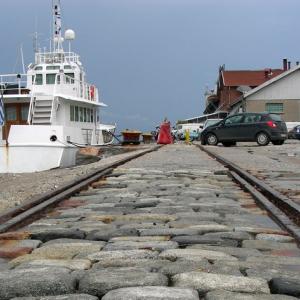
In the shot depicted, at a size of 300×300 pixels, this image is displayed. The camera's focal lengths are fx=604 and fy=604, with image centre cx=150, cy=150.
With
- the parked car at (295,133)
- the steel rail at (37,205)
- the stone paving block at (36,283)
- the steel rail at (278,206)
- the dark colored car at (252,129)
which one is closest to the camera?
the stone paving block at (36,283)

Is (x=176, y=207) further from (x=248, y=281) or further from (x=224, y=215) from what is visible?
(x=248, y=281)

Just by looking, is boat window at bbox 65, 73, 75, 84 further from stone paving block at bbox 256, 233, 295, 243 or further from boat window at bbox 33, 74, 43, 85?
stone paving block at bbox 256, 233, 295, 243

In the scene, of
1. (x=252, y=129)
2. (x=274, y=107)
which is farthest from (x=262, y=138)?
(x=274, y=107)

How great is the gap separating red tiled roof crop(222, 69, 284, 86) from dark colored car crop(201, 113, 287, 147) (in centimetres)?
4099

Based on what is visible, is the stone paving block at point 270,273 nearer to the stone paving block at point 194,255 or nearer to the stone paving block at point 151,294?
the stone paving block at point 194,255

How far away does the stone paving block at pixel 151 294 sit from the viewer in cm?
352

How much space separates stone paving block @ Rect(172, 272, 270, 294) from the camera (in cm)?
380

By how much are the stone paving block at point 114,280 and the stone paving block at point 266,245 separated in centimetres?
142

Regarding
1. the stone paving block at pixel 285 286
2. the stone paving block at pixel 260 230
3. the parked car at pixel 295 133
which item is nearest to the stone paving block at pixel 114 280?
the stone paving block at pixel 285 286

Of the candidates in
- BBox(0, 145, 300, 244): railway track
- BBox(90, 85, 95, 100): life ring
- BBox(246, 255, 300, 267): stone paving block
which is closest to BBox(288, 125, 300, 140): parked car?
BBox(90, 85, 95, 100): life ring

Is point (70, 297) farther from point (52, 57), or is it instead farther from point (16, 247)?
point (52, 57)

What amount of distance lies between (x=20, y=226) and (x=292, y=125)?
148ft

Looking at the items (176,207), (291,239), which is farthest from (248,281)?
(176,207)

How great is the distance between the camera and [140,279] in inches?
157
